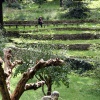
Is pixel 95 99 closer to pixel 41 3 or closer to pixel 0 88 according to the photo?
pixel 0 88

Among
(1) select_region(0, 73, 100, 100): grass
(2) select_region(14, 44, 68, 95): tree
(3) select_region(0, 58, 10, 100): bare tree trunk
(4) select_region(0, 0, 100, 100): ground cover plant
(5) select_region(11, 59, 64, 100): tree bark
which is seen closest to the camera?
(3) select_region(0, 58, 10, 100): bare tree trunk

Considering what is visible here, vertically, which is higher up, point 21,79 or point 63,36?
point 21,79

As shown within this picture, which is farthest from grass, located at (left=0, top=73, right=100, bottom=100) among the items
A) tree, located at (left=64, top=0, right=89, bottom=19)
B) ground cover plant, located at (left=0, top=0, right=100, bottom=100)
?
tree, located at (left=64, top=0, right=89, bottom=19)

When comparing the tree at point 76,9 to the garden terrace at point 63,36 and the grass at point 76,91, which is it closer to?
the garden terrace at point 63,36

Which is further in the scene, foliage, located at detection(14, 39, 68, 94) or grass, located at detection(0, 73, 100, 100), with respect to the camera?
grass, located at detection(0, 73, 100, 100)

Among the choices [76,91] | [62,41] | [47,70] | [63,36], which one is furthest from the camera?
[63,36]

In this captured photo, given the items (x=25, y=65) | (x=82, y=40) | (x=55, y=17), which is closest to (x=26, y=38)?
(x=82, y=40)

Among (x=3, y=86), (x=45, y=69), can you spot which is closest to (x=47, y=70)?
(x=45, y=69)

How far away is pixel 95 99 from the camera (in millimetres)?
21219

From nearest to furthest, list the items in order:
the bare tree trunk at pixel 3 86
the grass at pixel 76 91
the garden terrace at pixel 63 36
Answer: the bare tree trunk at pixel 3 86 < the grass at pixel 76 91 < the garden terrace at pixel 63 36

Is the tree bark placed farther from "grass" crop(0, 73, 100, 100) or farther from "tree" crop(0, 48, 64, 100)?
"grass" crop(0, 73, 100, 100)

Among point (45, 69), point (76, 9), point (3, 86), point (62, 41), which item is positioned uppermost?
point (3, 86)

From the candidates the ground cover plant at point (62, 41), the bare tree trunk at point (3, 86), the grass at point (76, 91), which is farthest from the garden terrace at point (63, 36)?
the bare tree trunk at point (3, 86)

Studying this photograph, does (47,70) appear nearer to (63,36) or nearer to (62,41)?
(62,41)
